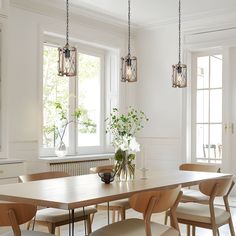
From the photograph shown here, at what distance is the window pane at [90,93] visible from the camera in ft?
22.0

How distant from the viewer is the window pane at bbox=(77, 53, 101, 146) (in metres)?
6.70

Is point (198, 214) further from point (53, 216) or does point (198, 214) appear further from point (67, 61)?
point (67, 61)

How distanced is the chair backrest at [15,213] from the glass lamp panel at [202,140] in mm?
4700

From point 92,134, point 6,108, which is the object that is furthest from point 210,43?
point 6,108

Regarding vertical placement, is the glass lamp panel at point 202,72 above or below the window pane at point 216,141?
above

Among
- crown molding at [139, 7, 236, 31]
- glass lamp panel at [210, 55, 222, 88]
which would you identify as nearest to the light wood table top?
glass lamp panel at [210, 55, 222, 88]

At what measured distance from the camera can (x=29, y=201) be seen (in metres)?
2.62

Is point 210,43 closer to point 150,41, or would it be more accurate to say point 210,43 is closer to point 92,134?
point 150,41

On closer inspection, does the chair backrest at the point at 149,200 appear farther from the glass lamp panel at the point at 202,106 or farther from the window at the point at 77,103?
the glass lamp panel at the point at 202,106

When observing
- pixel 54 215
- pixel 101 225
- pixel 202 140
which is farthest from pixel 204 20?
pixel 54 215

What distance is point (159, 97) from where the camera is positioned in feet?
23.4

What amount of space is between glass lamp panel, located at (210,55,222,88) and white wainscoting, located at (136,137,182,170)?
1065 millimetres

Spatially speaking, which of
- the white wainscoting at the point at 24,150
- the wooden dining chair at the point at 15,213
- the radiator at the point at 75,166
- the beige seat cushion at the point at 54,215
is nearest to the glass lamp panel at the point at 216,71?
the radiator at the point at 75,166

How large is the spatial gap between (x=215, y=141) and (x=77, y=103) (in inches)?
87.5
